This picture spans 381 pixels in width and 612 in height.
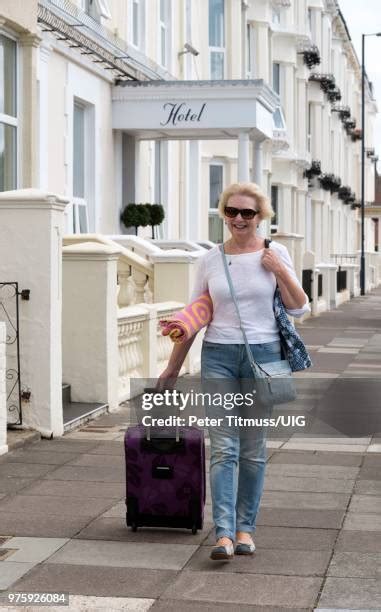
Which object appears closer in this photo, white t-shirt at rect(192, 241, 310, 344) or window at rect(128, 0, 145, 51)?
white t-shirt at rect(192, 241, 310, 344)

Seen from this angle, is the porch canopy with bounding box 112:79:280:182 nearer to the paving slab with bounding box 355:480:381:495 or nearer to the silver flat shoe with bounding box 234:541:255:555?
the paving slab with bounding box 355:480:381:495

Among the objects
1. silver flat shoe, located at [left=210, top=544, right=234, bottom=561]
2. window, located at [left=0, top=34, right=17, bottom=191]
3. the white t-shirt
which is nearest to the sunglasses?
the white t-shirt

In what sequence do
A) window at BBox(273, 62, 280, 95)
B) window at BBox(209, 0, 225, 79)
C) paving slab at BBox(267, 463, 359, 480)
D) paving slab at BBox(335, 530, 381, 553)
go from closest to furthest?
paving slab at BBox(335, 530, 381, 553), paving slab at BBox(267, 463, 359, 480), window at BBox(209, 0, 225, 79), window at BBox(273, 62, 280, 95)

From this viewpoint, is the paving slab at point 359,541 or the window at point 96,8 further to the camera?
the window at point 96,8

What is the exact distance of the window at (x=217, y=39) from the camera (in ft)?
99.1

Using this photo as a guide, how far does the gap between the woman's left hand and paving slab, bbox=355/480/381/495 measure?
7.96 ft

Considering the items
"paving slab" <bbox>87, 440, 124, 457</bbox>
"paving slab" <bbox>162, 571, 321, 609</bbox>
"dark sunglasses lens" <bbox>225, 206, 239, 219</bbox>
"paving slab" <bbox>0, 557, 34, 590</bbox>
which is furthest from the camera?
"paving slab" <bbox>87, 440, 124, 457</bbox>

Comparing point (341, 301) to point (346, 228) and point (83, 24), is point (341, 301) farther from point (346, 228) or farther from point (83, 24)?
point (83, 24)

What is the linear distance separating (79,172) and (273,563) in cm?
1398

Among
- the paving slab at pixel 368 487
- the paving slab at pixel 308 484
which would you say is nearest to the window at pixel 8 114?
the paving slab at pixel 308 484

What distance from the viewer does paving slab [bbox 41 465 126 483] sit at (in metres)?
9.06

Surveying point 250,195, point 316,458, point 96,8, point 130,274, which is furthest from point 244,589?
point 96,8

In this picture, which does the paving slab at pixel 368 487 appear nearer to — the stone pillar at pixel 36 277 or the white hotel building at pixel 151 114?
the stone pillar at pixel 36 277

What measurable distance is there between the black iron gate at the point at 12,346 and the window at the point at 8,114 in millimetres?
5289
